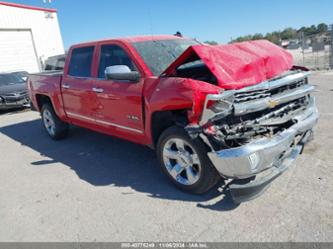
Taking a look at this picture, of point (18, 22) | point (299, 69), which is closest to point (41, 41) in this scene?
point (18, 22)

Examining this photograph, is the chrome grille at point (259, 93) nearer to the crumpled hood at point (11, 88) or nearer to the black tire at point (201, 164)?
the black tire at point (201, 164)

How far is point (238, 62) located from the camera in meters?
3.25

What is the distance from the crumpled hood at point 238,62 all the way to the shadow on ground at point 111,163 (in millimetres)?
1352

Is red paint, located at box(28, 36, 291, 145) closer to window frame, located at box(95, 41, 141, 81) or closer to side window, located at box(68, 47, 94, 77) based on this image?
window frame, located at box(95, 41, 141, 81)

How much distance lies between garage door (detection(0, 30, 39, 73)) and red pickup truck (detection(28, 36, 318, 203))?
15.5 metres

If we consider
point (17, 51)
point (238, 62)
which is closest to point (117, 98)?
point (238, 62)

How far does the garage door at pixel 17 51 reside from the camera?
17.3 meters

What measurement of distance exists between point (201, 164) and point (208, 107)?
671 mm

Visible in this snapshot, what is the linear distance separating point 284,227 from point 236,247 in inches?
21.1

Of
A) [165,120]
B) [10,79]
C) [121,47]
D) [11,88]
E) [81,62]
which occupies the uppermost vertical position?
[121,47]

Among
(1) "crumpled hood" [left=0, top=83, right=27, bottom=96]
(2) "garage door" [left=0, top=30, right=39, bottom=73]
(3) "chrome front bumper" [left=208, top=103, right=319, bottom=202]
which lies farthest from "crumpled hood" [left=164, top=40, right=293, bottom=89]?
(2) "garage door" [left=0, top=30, right=39, bottom=73]

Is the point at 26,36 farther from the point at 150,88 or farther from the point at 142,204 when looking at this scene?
the point at 142,204

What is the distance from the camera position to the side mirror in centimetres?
375

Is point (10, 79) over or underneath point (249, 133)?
over
